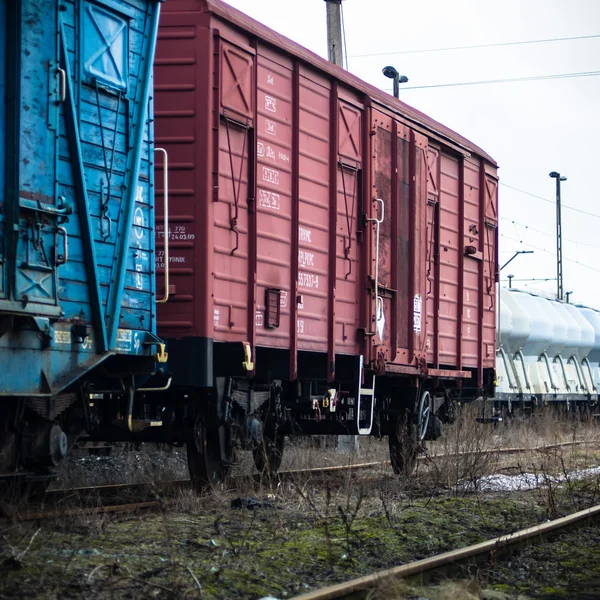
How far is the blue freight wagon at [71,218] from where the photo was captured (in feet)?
22.3

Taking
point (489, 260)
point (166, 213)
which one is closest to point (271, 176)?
point (166, 213)

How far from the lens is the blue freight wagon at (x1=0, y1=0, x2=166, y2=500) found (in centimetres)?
679


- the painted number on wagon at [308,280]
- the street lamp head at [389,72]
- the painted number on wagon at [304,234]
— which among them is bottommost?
the painted number on wagon at [308,280]

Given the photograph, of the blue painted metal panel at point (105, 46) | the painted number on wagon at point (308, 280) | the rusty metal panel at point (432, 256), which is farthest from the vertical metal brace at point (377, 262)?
the blue painted metal panel at point (105, 46)

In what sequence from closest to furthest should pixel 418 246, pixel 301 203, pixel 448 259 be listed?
pixel 301 203, pixel 418 246, pixel 448 259

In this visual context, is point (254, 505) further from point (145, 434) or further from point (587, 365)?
point (587, 365)

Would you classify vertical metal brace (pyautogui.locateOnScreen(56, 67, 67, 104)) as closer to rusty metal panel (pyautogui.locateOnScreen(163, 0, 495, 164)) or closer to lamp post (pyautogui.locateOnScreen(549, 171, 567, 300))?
rusty metal panel (pyautogui.locateOnScreen(163, 0, 495, 164))

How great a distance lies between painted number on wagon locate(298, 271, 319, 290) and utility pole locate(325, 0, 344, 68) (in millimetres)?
8190

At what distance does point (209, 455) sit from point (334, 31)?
1069 cm

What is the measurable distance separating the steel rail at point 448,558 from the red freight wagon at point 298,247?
2820 millimetres

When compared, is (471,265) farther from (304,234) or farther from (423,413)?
(304,234)

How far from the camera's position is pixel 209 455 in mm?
10438

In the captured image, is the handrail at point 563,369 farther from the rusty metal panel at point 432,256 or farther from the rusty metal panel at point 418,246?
the rusty metal panel at point 418,246

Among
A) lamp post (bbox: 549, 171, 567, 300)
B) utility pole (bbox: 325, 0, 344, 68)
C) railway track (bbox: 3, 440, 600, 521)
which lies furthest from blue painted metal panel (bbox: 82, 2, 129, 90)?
lamp post (bbox: 549, 171, 567, 300)
